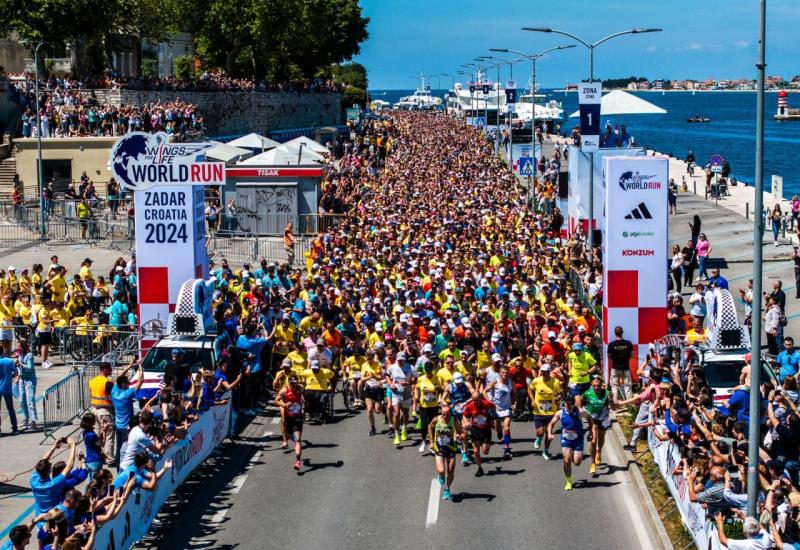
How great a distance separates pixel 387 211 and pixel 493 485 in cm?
2354

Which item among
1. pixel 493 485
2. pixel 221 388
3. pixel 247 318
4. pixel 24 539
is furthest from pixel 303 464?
pixel 24 539

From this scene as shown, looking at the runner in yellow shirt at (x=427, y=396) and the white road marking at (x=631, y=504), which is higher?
the runner in yellow shirt at (x=427, y=396)

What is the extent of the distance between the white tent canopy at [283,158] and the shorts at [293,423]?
80.3 ft

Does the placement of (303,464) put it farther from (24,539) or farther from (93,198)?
(93,198)

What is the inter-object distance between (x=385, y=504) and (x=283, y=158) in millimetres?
28115

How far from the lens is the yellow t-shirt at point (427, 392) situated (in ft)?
57.6

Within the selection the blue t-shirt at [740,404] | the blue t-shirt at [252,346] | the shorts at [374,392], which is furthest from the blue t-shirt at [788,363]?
the blue t-shirt at [252,346]

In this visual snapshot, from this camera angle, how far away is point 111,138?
47.8m

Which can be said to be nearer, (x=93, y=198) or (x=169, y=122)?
(x=93, y=198)

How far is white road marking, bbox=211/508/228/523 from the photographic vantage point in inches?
583

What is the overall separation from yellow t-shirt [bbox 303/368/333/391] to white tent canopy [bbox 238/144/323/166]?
2257 cm

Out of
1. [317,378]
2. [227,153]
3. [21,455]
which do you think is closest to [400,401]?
[317,378]

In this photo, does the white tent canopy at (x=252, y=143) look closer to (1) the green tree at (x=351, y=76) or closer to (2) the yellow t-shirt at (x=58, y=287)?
(2) the yellow t-shirt at (x=58, y=287)

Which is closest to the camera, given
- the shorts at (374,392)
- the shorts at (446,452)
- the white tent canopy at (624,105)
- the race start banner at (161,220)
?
the shorts at (446,452)
